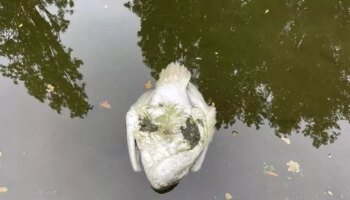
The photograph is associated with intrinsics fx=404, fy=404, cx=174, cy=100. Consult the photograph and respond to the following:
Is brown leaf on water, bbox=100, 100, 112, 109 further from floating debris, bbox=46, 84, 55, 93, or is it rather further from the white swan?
floating debris, bbox=46, 84, 55, 93

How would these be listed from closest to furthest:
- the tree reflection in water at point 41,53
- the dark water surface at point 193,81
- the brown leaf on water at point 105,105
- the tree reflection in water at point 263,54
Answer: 1. the dark water surface at point 193,81
2. the brown leaf on water at point 105,105
3. the tree reflection in water at point 41,53
4. the tree reflection in water at point 263,54

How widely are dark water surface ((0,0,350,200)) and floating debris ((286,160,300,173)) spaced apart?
64 millimetres

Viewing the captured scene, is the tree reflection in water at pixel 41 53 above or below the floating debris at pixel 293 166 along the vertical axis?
above

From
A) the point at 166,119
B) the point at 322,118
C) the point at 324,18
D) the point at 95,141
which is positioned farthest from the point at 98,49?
the point at 324,18

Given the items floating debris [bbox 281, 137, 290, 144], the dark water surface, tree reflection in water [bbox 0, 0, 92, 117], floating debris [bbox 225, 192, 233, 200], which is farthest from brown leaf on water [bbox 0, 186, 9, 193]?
floating debris [bbox 281, 137, 290, 144]

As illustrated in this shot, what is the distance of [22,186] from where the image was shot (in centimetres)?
557

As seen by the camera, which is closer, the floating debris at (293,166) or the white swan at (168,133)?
the white swan at (168,133)

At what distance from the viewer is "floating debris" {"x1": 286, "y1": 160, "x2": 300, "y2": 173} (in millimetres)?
6146

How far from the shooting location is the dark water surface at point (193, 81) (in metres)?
5.81

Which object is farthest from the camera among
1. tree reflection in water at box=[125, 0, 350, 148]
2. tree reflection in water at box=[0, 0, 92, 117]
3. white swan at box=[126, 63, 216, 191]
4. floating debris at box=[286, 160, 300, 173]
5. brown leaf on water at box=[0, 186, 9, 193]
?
tree reflection in water at box=[125, 0, 350, 148]

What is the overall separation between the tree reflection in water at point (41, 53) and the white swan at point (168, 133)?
1341 millimetres

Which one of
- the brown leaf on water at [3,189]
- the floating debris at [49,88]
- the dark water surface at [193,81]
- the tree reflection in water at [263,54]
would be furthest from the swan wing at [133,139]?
the floating debris at [49,88]

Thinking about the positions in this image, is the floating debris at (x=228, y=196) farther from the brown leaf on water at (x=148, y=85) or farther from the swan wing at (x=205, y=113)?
the brown leaf on water at (x=148, y=85)

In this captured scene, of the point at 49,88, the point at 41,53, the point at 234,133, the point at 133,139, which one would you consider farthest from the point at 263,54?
the point at 41,53
